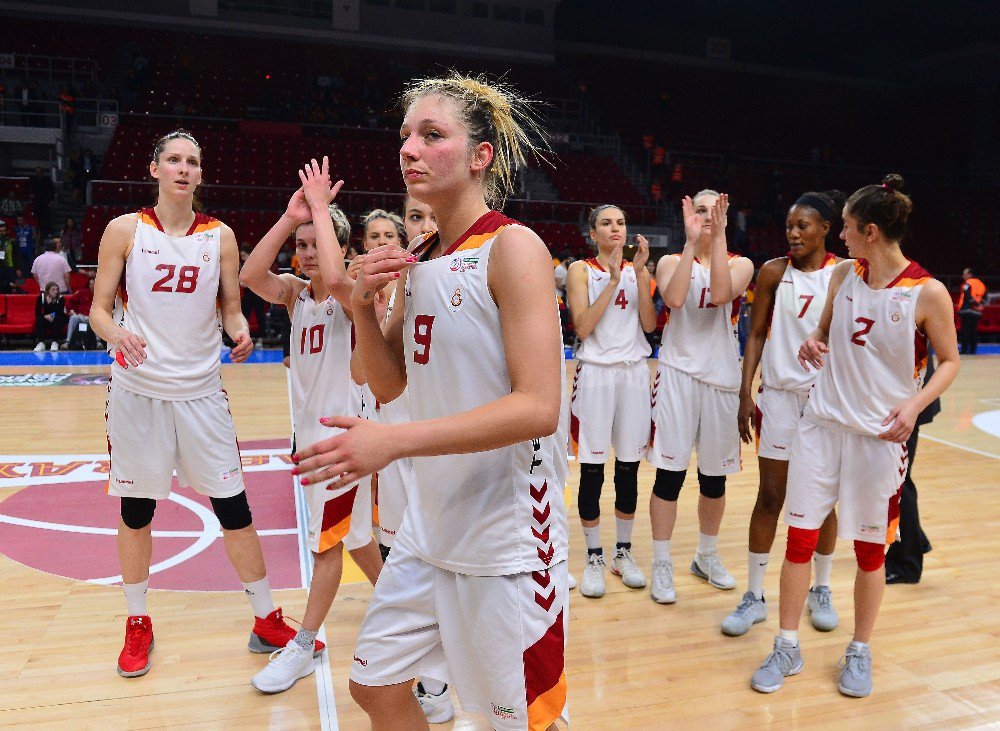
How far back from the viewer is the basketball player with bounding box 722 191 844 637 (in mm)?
3855

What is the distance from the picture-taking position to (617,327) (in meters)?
4.37

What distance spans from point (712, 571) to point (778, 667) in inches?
41.4

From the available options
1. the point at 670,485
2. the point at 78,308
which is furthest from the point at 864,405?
the point at 78,308

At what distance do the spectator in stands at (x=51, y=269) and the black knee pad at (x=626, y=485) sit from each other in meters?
11.1

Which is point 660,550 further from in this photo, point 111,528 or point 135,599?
point 111,528

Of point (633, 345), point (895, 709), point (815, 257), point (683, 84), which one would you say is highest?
point (683, 84)

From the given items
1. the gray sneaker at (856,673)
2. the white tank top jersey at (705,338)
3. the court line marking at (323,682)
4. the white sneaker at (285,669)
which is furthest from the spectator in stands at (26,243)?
the gray sneaker at (856,673)

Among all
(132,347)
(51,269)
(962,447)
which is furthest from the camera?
(51,269)

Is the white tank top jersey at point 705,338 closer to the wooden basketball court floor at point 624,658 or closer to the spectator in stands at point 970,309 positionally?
the wooden basketball court floor at point 624,658

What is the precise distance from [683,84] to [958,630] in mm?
22981

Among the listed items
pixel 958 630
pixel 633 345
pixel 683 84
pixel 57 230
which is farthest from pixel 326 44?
pixel 958 630

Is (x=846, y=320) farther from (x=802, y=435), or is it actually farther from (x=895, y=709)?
(x=895, y=709)

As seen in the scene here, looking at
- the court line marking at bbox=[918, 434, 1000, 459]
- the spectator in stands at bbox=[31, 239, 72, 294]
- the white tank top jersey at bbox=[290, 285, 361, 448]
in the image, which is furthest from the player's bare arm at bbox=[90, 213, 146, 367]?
the spectator in stands at bbox=[31, 239, 72, 294]

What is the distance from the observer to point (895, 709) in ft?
10.4
